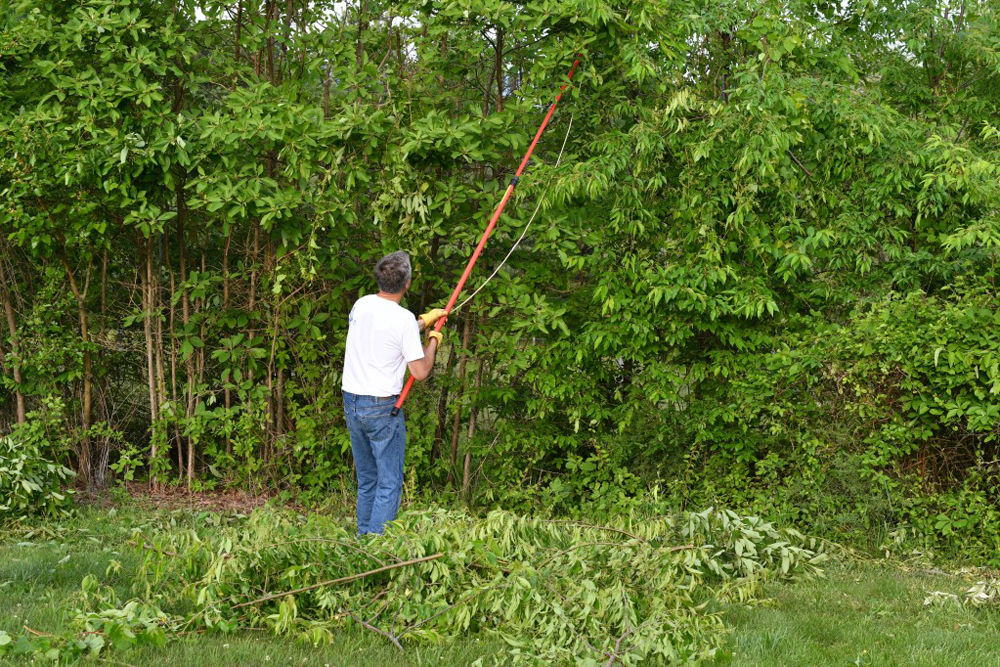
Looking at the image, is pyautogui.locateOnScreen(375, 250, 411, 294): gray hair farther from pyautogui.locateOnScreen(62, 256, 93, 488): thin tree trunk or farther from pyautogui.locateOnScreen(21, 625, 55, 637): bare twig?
pyautogui.locateOnScreen(62, 256, 93, 488): thin tree trunk

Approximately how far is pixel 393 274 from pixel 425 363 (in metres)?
0.50

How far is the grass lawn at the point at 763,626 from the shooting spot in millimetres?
3932

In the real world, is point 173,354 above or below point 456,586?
above

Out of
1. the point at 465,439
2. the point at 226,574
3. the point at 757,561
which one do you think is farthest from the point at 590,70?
the point at 226,574

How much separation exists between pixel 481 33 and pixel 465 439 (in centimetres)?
280

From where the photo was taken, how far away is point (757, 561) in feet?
17.5

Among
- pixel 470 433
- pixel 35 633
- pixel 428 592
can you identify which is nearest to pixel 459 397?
pixel 470 433

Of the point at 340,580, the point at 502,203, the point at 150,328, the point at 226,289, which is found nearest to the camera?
the point at 340,580

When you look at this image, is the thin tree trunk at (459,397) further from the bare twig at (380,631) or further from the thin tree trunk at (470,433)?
the bare twig at (380,631)

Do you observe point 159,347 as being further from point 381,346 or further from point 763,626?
point 763,626

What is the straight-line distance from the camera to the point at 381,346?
16.9ft

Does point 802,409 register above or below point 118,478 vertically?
above

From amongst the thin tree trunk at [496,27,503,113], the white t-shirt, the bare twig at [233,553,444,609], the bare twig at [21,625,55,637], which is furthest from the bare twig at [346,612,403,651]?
the thin tree trunk at [496,27,503,113]

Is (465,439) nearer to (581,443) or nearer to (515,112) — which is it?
(581,443)
